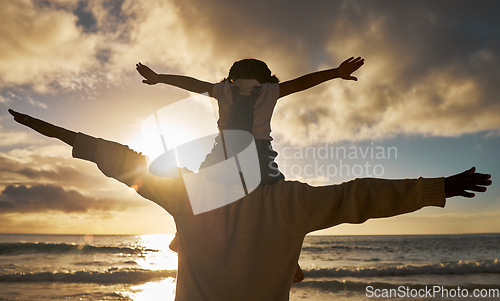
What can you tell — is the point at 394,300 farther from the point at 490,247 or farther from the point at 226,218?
the point at 490,247

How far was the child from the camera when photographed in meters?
1.88

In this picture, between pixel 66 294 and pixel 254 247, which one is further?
pixel 66 294

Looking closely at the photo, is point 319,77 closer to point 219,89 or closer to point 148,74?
point 219,89

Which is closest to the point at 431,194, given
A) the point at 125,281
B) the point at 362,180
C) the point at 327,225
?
the point at 362,180

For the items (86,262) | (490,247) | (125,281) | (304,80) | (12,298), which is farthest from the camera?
(490,247)

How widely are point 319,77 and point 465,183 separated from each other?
97 centimetres

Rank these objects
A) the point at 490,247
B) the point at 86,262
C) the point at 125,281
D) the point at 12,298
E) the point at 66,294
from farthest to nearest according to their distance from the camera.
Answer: the point at 490,247 → the point at 86,262 → the point at 125,281 → the point at 66,294 → the point at 12,298

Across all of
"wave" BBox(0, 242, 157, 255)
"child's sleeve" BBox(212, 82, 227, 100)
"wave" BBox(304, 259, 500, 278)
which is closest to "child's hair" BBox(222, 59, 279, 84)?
"child's sleeve" BBox(212, 82, 227, 100)

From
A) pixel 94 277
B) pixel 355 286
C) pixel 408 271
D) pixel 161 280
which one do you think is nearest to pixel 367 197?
pixel 355 286

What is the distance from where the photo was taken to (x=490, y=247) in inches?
1113

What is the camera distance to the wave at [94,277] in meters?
11.8

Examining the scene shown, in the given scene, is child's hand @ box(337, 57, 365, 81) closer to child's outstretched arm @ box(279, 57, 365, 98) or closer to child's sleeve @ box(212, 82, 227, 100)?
child's outstretched arm @ box(279, 57, 365, 98)

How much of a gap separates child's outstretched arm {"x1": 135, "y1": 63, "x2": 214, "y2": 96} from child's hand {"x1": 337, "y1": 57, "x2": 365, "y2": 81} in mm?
699

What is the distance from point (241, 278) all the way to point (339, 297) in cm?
872
